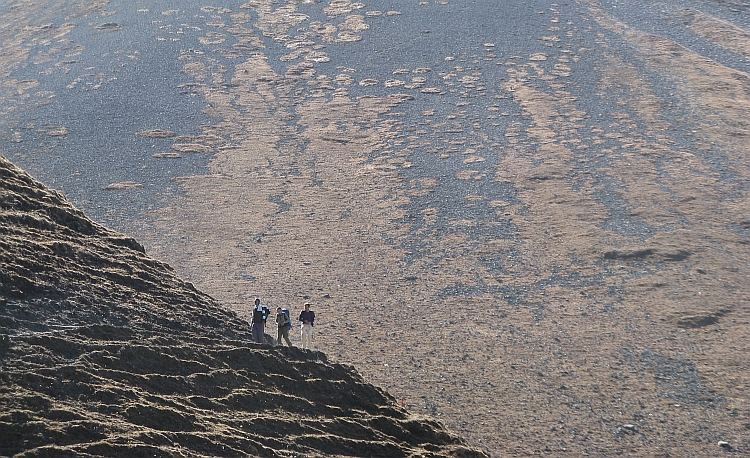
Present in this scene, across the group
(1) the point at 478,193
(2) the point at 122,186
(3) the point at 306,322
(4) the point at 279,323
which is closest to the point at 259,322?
(4) the point at 279,323

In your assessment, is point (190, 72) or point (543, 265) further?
point (190, 72)

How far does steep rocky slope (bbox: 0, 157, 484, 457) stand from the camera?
6.48 m

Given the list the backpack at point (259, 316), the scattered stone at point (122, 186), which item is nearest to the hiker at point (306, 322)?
the backpack at point (259, 316)

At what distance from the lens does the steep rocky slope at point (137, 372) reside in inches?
255

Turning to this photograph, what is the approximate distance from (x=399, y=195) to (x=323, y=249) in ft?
12.3

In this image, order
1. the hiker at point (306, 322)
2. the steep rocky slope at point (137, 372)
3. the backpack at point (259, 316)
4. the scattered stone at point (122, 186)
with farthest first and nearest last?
the scattered stone at point (122, 186), the hiker at point (306, 322), the backpack at point (259, 316), the steep rocky slope at point (137, 372)

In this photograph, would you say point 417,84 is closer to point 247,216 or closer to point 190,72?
point 190,72

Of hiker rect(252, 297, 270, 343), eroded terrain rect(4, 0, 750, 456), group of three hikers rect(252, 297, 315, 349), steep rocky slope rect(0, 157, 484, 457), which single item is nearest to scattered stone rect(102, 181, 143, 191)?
eroded terrain rect(4, 0, 750, 456)

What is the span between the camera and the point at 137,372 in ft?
24.7

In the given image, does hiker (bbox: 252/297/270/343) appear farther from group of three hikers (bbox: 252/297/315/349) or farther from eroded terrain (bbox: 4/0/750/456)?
eroded terrain (bbox: 4/0/750/456)

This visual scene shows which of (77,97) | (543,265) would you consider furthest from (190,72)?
(543,265)

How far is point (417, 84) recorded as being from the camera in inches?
1131

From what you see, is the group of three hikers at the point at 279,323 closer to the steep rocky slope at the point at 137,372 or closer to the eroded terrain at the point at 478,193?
the steep rocky slope at the point at 137,372

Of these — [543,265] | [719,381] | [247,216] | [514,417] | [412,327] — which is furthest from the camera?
[247,216]
